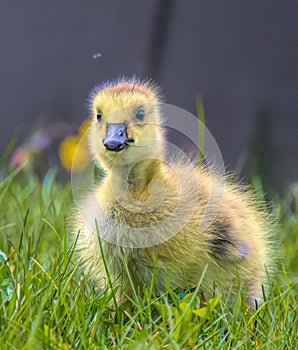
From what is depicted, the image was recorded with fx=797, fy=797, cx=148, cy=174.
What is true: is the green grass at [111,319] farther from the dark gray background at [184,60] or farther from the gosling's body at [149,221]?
the dark gray background at [184,60]

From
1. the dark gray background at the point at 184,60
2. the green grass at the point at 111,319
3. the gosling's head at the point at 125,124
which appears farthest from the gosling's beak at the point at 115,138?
the dark gray background at the point at 184,60

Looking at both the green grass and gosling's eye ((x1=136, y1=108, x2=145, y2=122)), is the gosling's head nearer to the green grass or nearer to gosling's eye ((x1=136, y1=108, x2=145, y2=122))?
gosling's eye ((x1=136, y1=108, x2=145, y2=122))

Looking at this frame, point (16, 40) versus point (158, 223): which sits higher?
point (16, 40)

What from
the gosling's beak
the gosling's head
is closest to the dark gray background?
the gosling's head

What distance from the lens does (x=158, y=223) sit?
5.93 feet

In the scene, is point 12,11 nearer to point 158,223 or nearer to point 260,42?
point 260,42

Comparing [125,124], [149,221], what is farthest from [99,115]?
[149,221]

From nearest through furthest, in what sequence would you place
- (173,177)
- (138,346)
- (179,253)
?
(138,346) < (179,253) < (173,177)

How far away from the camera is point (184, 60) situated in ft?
13.1

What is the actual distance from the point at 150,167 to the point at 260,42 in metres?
2.30

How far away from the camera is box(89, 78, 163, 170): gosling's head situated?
176cm

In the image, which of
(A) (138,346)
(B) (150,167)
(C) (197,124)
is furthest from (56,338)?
(C) (197,124)

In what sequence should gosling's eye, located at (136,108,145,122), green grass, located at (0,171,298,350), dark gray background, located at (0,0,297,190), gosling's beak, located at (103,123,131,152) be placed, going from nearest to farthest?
green grass, located at (0,171,298,350) → gosling's beak, located at (103,123,131,152) → gosling's eye, located at (136,108,145,122) → dark gray background, located at (0,0,297,190)

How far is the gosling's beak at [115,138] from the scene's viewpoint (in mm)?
1689
